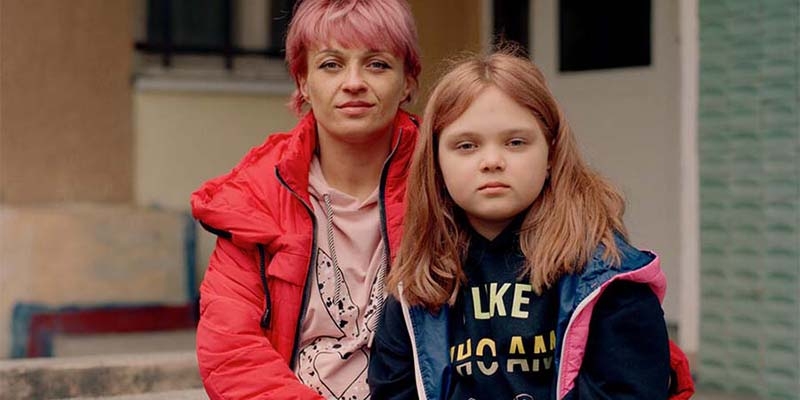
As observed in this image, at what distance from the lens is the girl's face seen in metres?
2.43

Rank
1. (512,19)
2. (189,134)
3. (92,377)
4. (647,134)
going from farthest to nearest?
(512,19) < (189,134) < (647,134) < (92,377)

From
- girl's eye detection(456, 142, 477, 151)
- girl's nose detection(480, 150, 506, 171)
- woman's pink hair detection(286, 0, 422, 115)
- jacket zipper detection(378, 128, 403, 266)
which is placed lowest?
jacket zipper detection(378, 128, 403, 266)

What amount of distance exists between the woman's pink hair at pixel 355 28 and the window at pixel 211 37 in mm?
3515

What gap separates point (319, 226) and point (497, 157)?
1.96ft

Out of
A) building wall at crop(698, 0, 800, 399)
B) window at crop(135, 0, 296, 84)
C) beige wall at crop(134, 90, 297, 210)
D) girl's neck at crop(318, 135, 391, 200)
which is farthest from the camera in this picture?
window at crop(135, 0, 296, 84)

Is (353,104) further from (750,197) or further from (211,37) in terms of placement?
(211,37)

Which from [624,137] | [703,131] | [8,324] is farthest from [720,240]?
[8,324]

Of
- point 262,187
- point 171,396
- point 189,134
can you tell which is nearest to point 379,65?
point 262,187

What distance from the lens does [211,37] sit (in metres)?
6.52

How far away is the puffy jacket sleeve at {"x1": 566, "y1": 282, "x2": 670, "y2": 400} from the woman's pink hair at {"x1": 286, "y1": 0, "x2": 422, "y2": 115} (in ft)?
2.59

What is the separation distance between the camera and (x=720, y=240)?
493 centimetres

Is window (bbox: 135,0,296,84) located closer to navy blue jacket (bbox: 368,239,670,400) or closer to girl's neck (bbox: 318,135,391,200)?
girl's neck (bbox: 318,135,391,200)

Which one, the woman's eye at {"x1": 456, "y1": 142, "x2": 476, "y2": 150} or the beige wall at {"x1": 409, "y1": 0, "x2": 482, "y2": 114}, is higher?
the beige wall at {"x1": 409, "y1": 0, "x2": 482, "y2": 114}

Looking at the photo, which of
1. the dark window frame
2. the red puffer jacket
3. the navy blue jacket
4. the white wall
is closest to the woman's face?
the red puffer jacket
